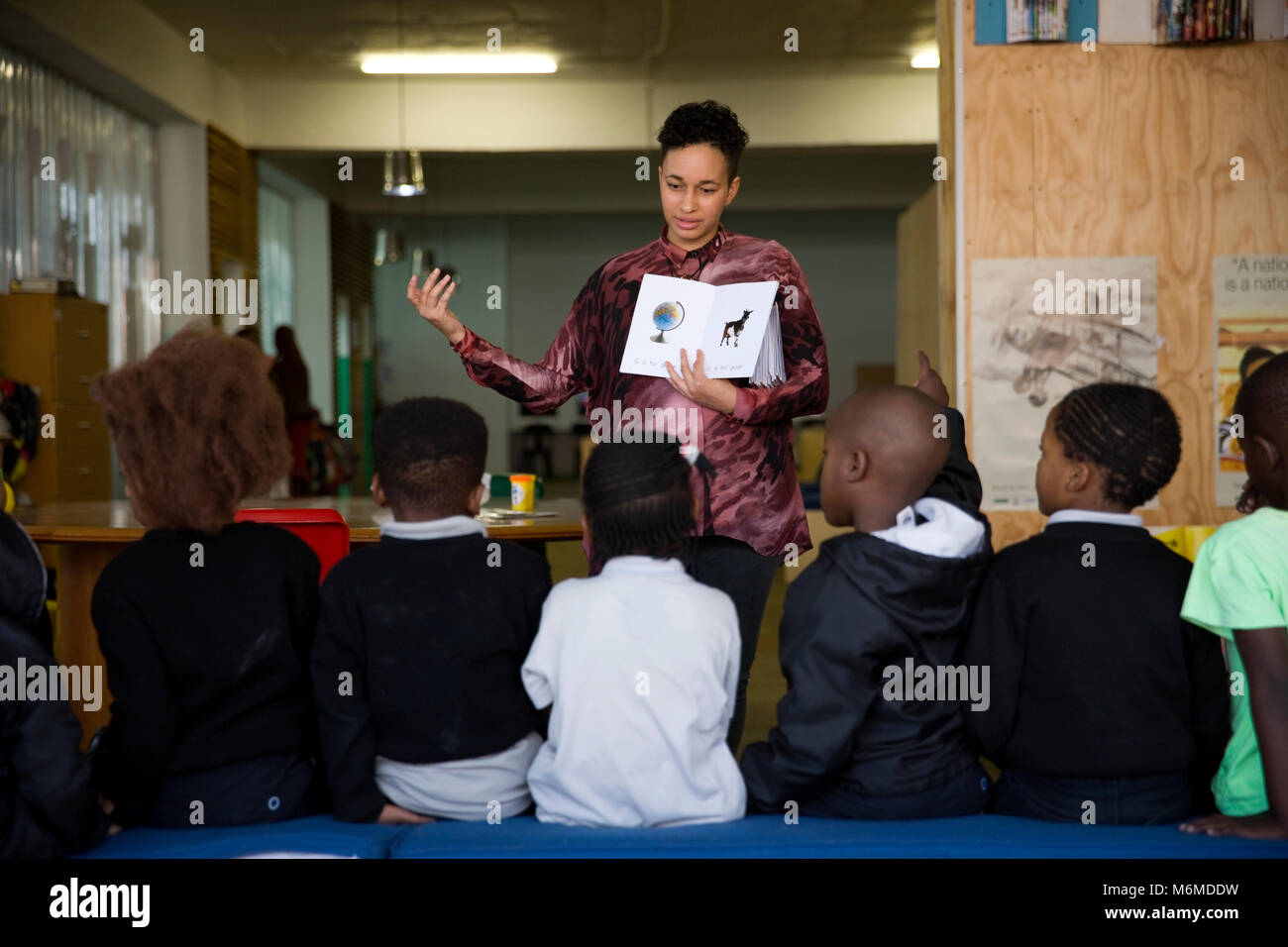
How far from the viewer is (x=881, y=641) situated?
1783 mm

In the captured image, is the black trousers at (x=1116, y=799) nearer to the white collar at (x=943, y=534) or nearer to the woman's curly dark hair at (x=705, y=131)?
the white collar at (x=943, y=534)

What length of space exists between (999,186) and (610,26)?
551cm

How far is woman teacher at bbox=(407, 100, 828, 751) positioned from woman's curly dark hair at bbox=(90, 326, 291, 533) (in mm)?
531

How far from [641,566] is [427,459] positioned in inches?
14.2

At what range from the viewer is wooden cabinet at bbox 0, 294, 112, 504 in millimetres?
6801

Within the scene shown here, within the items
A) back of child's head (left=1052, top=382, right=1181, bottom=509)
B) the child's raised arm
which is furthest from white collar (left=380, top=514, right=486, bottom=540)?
back of child's head (left=1052, top=382, right=1181, bottom=509)

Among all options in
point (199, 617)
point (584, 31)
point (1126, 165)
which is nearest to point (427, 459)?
point (199, 617)

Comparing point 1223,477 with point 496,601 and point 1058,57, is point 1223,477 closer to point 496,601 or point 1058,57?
point 1058,57

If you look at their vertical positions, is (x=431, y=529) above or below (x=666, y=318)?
below

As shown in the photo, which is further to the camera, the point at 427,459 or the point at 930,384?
the point at 930,384

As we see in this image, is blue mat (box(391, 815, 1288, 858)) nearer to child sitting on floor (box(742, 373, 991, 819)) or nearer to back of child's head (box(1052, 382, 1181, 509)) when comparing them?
child sitting on floor (box(742, 373, 991, 819))

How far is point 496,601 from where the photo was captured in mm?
1823

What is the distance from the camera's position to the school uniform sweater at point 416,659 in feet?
5.87

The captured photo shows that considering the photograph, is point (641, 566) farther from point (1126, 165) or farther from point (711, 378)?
point (1126, 165)
